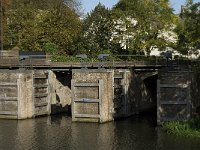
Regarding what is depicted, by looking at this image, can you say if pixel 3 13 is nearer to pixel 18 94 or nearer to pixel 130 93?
pixel 18 94

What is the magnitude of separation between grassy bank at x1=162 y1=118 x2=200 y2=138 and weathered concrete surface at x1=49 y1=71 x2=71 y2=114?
16.3 m

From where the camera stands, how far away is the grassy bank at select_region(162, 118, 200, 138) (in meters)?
41.4

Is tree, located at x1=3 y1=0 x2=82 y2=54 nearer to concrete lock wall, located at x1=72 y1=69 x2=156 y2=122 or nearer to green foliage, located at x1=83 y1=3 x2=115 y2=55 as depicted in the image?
green foliage, located at x1=83 y1=3 x2=115 y2=55

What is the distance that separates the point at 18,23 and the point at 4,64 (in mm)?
20916

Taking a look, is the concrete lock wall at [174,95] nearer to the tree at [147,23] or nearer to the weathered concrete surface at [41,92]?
the weathered concrete surface at [41,92]

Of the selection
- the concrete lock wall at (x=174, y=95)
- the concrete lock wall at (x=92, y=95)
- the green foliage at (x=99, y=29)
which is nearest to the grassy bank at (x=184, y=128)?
the concrete lock wall at (x=174, y=95)

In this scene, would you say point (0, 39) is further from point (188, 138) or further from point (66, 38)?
point (188, 138)

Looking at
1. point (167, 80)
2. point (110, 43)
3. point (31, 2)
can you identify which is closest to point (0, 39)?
point (110, 43)

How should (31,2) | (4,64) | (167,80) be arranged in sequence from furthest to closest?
(31,2)
(4,64)
(167,80)

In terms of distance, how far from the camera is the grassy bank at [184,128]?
136 feet

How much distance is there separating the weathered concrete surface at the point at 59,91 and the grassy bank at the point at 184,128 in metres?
16.3

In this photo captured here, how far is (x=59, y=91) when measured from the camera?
191 feet

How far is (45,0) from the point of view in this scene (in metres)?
103

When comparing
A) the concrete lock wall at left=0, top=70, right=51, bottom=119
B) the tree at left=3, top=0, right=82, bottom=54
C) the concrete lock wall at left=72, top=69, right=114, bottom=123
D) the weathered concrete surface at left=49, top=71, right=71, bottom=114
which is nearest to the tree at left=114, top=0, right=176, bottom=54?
the tree at left=3, top=0, right=82, bottom=54
